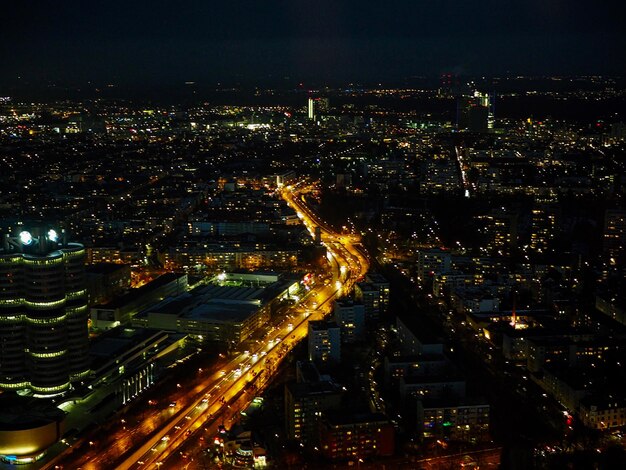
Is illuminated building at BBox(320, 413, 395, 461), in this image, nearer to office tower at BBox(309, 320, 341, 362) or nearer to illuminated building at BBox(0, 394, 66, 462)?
office tower at BBox(309, 320, 341, 362)

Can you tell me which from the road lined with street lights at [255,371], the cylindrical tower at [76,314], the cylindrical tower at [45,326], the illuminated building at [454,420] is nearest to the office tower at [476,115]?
the road lined with street lights at [255,371]

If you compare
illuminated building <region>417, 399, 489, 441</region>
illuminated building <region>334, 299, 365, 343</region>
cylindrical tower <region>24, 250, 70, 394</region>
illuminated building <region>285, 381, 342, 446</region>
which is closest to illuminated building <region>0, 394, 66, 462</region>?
cylindrical tower <region>24, 250, 70, 394</region>

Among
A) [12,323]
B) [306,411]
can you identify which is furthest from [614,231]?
[12,323]

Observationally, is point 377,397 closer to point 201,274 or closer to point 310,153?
point 201,274

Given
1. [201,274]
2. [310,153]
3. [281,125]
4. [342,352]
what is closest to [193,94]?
[281,125]

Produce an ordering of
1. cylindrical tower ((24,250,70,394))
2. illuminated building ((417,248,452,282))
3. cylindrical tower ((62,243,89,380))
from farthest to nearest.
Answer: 1. illuminated building ((417,248,452,282))
2. cylindrical tower ((62,243,89,380))
3. cylindrical tower ((24,250,70,394))

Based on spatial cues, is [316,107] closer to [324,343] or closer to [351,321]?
[351,321]

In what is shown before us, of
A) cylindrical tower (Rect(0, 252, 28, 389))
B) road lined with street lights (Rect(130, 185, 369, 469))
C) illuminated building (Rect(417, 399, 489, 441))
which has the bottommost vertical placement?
road lined with street lights (Rect(130, 185, 369, 469))

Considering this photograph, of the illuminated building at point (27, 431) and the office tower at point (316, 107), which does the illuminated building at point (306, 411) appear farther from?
the office tower at point (316, 107)
